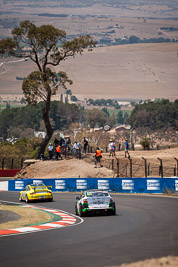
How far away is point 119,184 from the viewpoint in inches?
1570

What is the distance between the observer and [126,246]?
13914 millimetres

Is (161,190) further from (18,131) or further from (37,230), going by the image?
(18,131)

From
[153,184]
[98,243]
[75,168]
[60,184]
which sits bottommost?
[98,243]

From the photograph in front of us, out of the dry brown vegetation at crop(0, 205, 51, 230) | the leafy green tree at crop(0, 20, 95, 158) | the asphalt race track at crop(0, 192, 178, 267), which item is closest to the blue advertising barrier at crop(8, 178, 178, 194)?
the dry brown vegetation at crop(0, 205, 51, 230)

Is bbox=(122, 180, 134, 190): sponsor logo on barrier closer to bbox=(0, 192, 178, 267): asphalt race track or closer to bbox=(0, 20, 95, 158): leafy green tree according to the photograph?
bbox=(0, 192, 178, 267): asphalt race track

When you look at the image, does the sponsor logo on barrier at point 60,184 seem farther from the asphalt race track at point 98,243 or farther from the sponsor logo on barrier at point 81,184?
the asphalt race track at point 98,243

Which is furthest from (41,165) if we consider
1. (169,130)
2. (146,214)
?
(169,130)

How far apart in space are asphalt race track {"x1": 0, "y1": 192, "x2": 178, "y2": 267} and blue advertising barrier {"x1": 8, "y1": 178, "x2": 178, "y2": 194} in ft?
42.9

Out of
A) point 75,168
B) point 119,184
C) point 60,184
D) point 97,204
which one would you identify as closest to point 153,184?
point 119,184

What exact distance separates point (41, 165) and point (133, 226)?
3622 centimetres

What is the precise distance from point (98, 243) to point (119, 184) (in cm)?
2532

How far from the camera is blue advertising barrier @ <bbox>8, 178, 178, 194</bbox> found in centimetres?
3625

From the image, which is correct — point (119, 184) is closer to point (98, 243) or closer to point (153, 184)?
point (153, 184)

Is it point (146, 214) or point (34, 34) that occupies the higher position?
point (34, 34)
